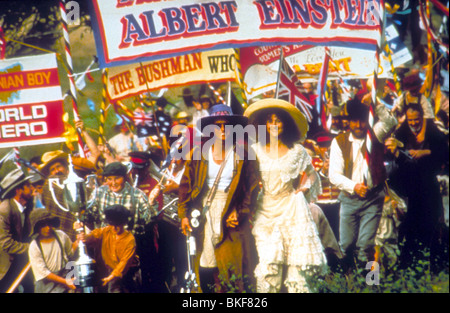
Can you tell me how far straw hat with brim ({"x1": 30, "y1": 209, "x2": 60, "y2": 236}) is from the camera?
8.62 metres

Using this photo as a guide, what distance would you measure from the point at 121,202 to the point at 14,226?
1.38 m

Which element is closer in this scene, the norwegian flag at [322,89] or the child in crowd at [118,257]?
the child in crowd at [118,257]

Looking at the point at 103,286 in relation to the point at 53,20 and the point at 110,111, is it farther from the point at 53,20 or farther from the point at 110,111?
the point at 53,20

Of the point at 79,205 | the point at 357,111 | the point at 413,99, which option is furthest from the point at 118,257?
the point at 413,99

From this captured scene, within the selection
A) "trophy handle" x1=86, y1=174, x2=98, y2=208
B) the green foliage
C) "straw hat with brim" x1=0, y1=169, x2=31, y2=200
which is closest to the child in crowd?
"trophy handle" x1=86, y1=174, x2=98, y2=208

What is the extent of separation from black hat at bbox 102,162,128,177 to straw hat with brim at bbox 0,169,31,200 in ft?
3.28

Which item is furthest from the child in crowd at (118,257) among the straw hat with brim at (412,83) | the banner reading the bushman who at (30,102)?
the straw hat with brim at (412,83)

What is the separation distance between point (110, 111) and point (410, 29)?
388cm

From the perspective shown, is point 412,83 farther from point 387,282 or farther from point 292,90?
point 387,282

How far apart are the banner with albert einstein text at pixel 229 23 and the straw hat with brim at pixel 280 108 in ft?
2.29

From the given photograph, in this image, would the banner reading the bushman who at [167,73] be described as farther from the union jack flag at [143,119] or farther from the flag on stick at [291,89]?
the flag on stick at [291,89]

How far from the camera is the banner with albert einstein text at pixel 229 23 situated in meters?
8.42

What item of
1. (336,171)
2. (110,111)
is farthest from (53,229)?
(336,171)

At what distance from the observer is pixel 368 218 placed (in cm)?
854
